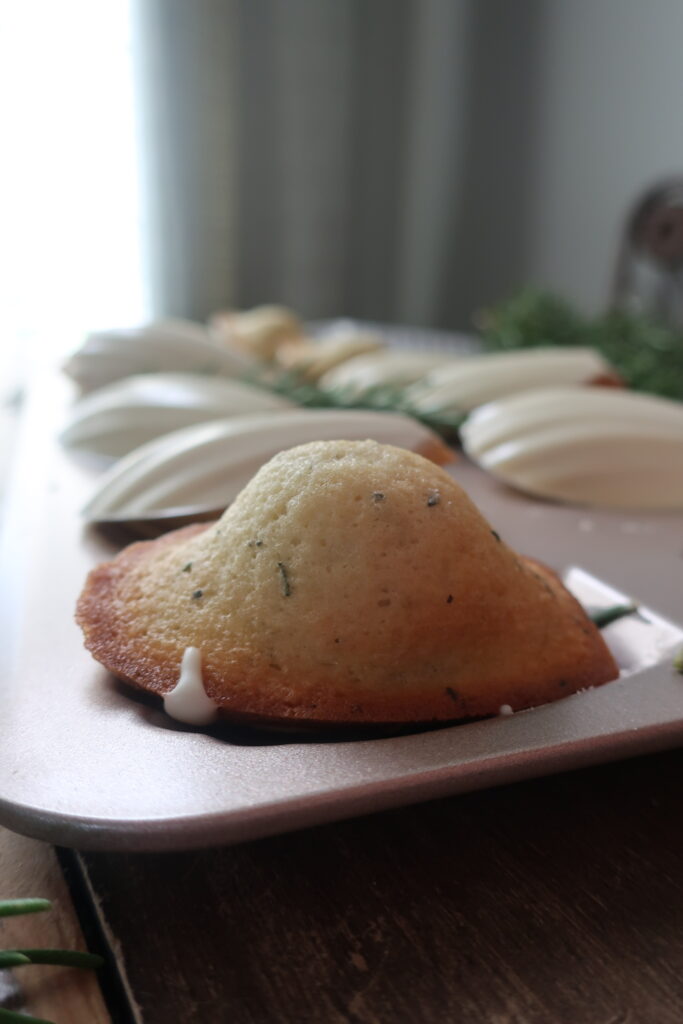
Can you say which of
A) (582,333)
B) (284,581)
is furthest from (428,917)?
(582,333)

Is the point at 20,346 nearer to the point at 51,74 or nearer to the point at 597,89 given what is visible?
the point at 51,74

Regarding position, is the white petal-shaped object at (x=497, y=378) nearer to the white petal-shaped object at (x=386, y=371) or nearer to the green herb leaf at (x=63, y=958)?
the white petal-shaped object at (x=386, y=371)

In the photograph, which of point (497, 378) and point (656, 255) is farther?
point (656, 255)

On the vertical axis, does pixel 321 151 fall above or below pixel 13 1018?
above

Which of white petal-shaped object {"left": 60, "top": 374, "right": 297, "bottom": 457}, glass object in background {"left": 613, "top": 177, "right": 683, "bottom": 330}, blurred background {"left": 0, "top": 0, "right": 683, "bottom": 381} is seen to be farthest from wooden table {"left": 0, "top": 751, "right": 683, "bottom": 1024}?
blurred background {"left": 0, "top": 0, "right": 683, "bottom": 381}

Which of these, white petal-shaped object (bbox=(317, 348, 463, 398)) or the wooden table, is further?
white petal-shaped object (bbox=(317, 348, 463, 398))

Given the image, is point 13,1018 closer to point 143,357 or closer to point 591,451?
point 591,451

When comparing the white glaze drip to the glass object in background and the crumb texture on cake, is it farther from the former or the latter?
the glass object in background
